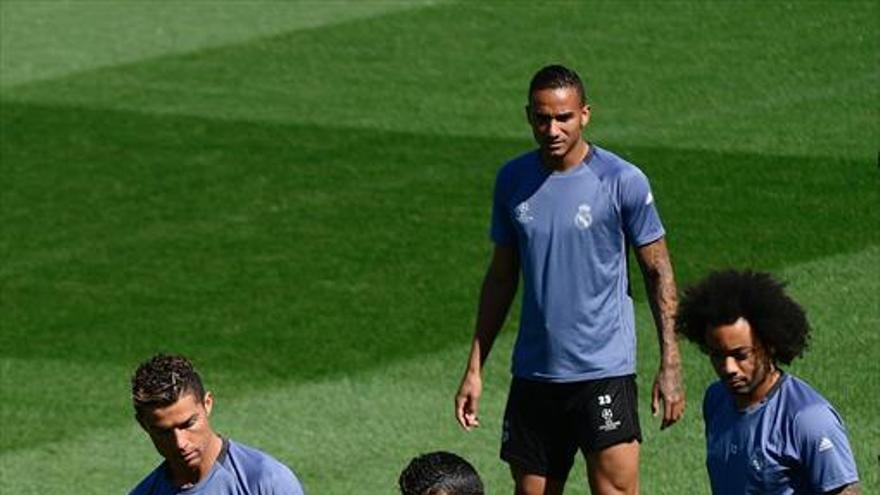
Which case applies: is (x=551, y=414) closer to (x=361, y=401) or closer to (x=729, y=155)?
(x=361, y=401)

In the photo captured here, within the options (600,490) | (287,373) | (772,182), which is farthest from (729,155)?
(600,490)

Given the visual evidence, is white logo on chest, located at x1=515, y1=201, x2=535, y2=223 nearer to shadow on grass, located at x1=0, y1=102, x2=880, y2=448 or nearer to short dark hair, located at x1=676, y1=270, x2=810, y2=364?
short dark hair, located at x1=676, y1=270, x2=810, y2=364

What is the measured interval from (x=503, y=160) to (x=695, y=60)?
307 cm

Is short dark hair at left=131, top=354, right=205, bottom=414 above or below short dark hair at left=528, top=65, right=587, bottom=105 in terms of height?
below

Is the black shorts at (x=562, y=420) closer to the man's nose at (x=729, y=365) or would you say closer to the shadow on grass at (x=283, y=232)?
the man's nose at (x=729, y=365)

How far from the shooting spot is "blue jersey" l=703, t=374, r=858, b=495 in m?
8.66

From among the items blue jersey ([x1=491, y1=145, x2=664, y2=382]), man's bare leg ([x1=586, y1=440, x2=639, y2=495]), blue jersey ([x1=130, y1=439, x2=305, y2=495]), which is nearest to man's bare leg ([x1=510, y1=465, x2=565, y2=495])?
man's bare leg ([x1=586, y1=440, x2=639, y2=495])

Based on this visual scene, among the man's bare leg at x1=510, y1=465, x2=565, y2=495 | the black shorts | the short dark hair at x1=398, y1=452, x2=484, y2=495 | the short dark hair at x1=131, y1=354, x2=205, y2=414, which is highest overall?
the short dark hair at x1=131, y1=354, x2=205, y2=414

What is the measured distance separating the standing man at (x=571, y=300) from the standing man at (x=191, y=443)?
2.56 meters

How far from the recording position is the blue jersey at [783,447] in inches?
341

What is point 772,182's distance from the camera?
18812 mm

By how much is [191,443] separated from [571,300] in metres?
2.77

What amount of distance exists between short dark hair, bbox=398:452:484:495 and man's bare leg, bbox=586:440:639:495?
3176 millimetres

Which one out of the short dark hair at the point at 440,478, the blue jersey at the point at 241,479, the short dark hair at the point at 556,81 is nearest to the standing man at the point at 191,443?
the blue jersey at the point at 241,479
